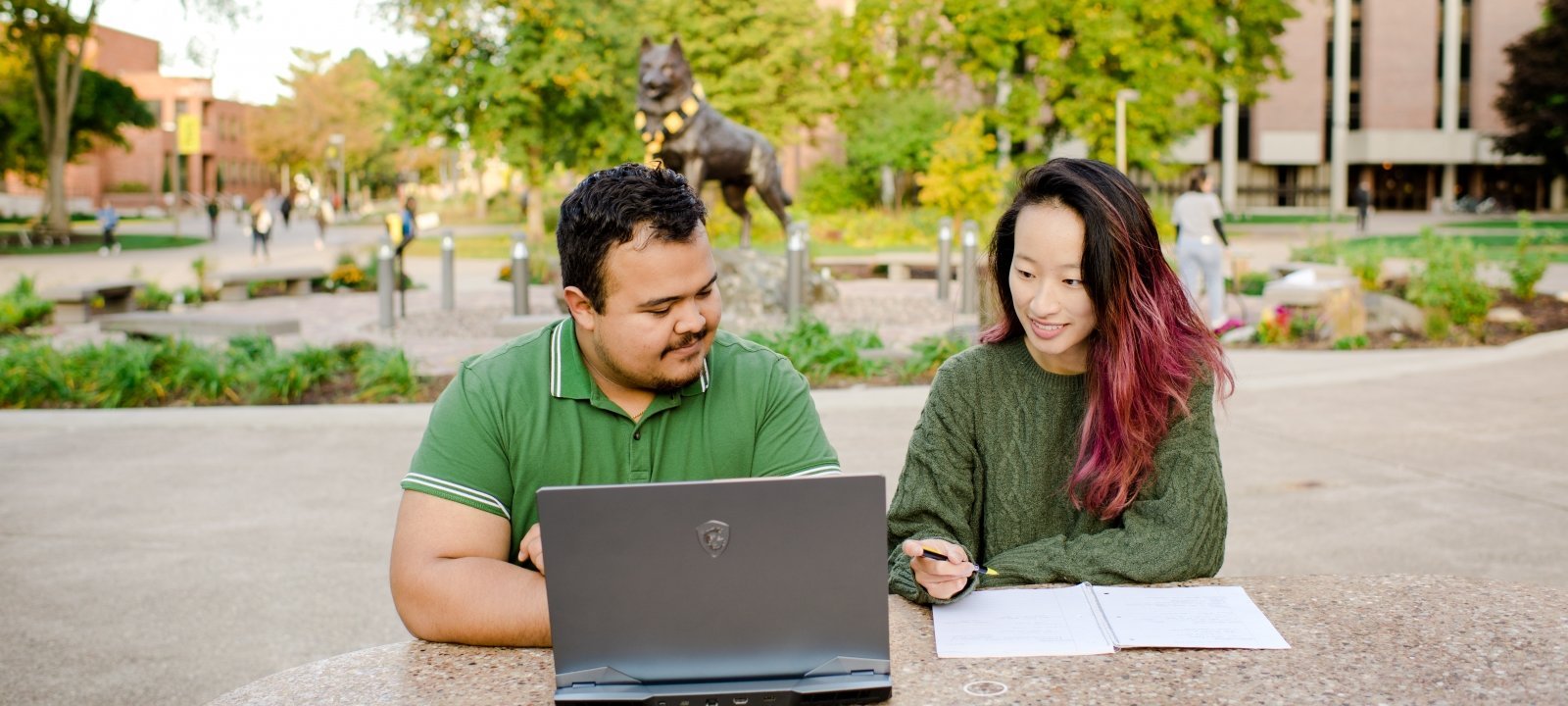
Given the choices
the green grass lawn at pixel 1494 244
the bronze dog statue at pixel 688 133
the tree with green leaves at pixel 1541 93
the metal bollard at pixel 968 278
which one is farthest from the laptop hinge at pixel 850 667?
the tree with green leaves at pixel 1541 93

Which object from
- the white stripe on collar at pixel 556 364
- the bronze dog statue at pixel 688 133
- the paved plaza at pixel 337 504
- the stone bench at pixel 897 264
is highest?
the bronze dog statue at pixel 688 133

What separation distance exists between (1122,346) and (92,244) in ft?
120

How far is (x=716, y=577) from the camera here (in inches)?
65.7

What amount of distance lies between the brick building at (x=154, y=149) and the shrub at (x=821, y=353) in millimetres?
67033

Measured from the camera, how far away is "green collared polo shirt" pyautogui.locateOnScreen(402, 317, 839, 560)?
2.24 meters

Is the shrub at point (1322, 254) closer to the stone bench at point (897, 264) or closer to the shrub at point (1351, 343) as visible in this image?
the stone bench at point (897, 264)

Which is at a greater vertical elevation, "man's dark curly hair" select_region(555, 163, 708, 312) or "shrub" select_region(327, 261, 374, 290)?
"man's dark curly hair" select_region(555, 163, 708, 312)

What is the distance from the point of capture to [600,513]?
164 cm

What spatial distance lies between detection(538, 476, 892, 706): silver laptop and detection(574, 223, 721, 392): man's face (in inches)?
25.2

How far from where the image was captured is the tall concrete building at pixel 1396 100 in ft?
197

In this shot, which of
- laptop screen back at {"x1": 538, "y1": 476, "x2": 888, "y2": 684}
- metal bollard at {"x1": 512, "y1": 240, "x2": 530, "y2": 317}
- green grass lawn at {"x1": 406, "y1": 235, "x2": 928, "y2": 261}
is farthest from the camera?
green grass lawn at {"x1": 406, "y1": 235, "x2": 928, "y2": 261}

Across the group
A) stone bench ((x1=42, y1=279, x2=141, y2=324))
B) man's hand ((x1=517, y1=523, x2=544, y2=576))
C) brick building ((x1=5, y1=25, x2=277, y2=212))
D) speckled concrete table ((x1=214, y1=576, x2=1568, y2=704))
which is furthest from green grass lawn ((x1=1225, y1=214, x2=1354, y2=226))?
brick building ((x1=5, y1=25, x2=277, y2=212))

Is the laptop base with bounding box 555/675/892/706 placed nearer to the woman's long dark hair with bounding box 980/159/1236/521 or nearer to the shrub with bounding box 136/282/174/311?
the woman's long dark hair with bounding box 980/159/1236/521

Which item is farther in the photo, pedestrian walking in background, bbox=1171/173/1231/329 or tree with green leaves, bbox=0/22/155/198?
tree with green leaves, bbox=0/22/155/198
